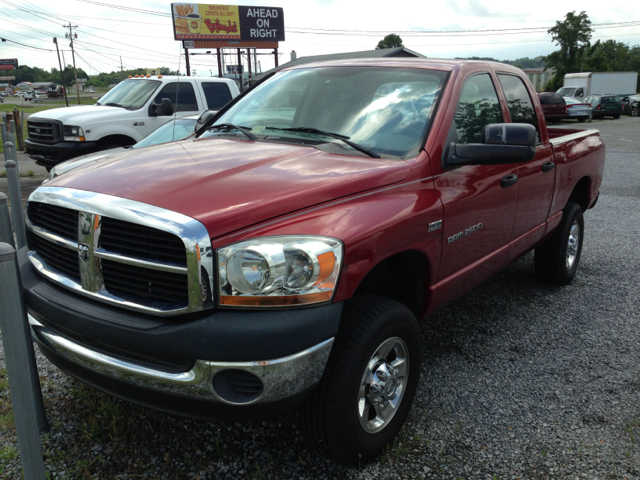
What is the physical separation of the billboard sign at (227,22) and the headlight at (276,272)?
156 feet

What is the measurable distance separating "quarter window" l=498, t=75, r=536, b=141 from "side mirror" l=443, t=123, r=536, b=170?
0.94m

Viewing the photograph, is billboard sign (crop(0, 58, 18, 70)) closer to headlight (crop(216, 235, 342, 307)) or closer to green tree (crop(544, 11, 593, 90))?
green tree (crop(544, 11, 593, 90))

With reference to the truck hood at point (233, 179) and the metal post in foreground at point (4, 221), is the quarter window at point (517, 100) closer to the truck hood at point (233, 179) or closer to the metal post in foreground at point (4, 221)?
the truck hood at point (233, 179)

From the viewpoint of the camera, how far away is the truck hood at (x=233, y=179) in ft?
6.77

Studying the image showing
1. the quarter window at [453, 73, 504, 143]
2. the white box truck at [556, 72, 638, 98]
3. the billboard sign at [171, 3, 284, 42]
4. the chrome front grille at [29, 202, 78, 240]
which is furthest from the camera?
the billboard sign at [171, 3, 284, 42]

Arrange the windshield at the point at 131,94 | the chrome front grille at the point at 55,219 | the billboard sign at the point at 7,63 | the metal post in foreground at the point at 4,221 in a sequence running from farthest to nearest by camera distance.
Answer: the billboard sign at the point at 7,63
the windshield at the point at 131,94
the metal post in foreground at the point at 4,221
the chrome front grille at the point at 55,219

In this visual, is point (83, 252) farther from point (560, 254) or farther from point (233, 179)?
point (560, 254)

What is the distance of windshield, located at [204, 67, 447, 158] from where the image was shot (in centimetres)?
291

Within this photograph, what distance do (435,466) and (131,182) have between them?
186 cm

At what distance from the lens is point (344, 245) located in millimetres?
2113

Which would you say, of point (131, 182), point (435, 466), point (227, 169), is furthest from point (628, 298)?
point (131, 182)

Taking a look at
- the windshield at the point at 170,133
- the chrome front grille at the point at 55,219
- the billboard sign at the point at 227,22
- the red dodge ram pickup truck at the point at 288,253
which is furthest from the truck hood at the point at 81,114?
the billboard sign at the point at 227,22

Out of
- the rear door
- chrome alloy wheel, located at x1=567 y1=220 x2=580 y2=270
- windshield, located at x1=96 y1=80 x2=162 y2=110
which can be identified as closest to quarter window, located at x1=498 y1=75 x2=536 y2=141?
the rear door

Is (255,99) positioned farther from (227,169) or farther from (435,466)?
(435,466)
